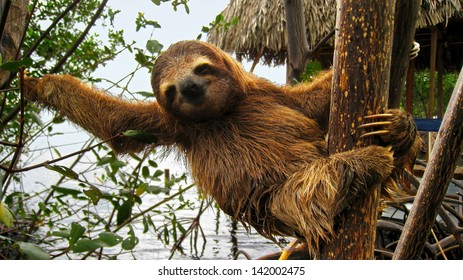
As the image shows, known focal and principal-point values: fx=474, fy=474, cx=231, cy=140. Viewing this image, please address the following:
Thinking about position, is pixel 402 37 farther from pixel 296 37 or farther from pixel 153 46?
pixel 153 46

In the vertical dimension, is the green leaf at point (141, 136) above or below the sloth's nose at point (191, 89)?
below

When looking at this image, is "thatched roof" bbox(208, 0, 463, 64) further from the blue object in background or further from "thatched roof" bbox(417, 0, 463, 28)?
the blue object in background

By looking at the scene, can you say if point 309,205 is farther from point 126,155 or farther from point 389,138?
point 126,155

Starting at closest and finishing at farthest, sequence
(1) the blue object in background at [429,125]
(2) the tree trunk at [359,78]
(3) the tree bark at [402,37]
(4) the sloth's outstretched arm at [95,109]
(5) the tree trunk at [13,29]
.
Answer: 1. (2) the tree trunk at [359,78]
2. (3) the tree bark at [402,37]
3. (4) the sloth's outstretched arm at [95,109]
4. (5) the tree trunk at [13,29]
5. (1) the blue object in background at [429,125]

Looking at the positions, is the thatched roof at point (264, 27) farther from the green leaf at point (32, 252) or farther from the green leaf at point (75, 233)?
the green leaf at point (32, 252)

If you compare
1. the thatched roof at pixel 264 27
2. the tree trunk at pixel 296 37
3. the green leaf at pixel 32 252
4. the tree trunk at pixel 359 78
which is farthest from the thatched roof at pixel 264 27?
the green leaf at pixel 32 252

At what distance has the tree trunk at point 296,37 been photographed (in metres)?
1.72

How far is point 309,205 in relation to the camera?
1.18 meters

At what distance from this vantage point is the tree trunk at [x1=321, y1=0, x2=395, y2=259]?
1060 millimetres

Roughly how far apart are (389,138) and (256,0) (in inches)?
73.3

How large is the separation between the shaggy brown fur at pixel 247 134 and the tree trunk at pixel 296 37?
278mm
